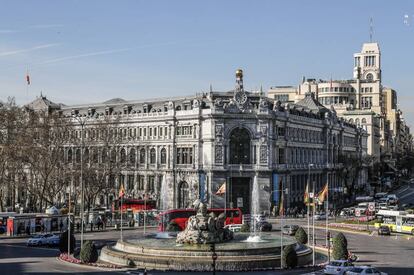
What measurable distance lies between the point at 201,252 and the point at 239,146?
57.4m

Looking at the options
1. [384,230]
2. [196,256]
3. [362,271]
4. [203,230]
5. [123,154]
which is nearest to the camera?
[362,271]

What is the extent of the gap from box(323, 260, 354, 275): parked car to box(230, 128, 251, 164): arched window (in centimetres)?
6022

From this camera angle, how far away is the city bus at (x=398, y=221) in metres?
79.5

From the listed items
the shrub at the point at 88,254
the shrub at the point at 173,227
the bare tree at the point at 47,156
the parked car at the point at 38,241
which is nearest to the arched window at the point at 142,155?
the bare tree at the point at 47,156

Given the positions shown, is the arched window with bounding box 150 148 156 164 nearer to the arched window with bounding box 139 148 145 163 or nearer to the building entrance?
the arched window with bounding box 139 148 145 163

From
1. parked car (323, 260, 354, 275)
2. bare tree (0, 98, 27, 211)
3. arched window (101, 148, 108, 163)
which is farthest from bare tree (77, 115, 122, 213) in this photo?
parked car (323, 260, 354, 275)

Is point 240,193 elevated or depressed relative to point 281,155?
depressed

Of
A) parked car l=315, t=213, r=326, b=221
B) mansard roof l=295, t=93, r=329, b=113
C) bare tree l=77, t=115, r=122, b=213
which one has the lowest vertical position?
parked car l=315, t=213, r=326, b=221

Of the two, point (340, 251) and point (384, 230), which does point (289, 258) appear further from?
point (384, 230)

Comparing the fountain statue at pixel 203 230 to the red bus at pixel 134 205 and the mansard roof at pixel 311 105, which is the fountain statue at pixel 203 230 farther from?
the mansard roof at pixel 311 105

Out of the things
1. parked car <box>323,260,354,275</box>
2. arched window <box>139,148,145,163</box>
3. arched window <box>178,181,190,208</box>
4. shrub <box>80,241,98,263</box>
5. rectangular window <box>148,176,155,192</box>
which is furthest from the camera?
arched window <box>139,148,145,163</box>

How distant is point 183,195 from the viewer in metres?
108

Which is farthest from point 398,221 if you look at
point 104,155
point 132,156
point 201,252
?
point 132,156

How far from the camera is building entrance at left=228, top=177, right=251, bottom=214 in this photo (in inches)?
4154
